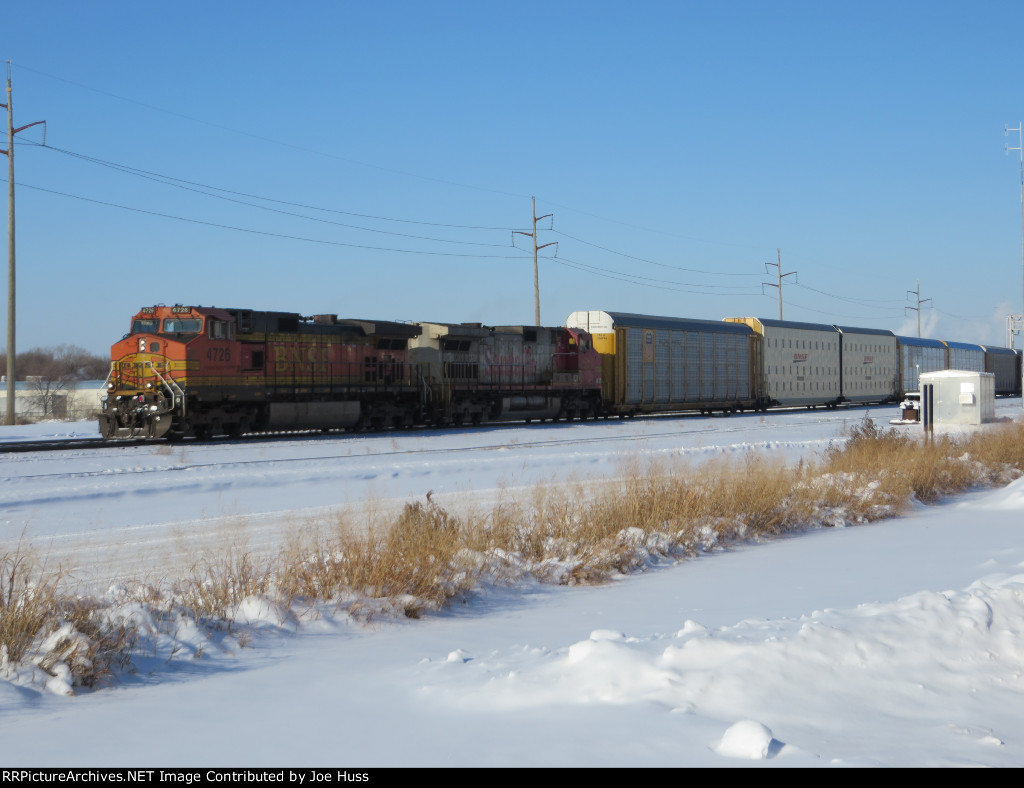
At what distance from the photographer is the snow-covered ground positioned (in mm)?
4066

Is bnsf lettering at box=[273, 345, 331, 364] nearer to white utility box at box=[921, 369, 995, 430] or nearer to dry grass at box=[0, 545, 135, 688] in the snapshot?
white utility box at box=[921, 369, 995, 430]

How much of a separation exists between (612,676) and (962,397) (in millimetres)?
24779

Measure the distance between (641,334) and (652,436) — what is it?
9890 mm

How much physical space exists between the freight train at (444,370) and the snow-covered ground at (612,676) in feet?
44.2

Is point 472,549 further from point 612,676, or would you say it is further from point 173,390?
point 173,390

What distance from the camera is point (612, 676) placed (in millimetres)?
4867

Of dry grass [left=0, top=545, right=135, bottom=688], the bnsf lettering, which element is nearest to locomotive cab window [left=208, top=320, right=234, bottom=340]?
the bnsf lettering

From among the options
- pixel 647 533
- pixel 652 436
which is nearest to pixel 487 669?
pixel 647 533

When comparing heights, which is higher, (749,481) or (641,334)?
(641,334)

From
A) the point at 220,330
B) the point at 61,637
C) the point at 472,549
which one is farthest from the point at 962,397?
the point at 61,637

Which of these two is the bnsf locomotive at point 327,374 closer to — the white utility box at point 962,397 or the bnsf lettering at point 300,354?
the bnsf lettering at point 300,354

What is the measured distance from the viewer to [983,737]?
13.7 feet

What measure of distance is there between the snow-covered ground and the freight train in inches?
530

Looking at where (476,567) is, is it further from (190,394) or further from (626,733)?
(190,394)
